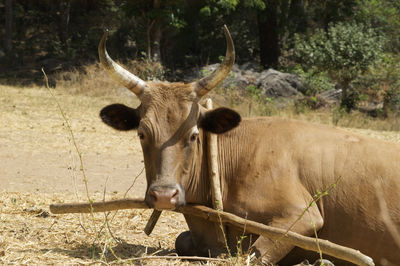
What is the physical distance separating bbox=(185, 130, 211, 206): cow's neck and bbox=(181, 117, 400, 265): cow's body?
18 centimetres

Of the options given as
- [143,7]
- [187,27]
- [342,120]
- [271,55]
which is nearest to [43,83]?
[143,7]

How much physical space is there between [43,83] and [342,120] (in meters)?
15.0

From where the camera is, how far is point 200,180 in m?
5.19

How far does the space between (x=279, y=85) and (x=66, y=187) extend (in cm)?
1493

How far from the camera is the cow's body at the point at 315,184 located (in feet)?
15.7

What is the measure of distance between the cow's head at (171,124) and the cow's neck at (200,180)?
0.03 meters

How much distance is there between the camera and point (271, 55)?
1171 inches

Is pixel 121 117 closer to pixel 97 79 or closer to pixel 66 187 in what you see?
pixel 66 187

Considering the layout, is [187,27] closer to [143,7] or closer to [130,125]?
[143,7]

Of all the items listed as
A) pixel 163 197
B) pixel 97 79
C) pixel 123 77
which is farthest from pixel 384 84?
pixel 163 197

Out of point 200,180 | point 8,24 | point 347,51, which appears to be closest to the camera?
point 200,180

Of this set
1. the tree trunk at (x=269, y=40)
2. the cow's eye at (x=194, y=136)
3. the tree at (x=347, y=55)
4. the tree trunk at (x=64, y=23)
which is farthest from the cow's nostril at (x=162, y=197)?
the tree trunk at (x=64, y=23)

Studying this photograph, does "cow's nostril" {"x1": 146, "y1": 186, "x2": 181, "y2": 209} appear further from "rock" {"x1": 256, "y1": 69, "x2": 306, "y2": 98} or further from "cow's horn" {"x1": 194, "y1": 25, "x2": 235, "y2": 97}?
"rock" {"x1": 256, "y1": 69, "x2": 306, "y2": 98}

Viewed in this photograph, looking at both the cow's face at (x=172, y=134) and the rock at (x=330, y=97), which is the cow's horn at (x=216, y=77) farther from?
the rock at (x=330, y=97)
